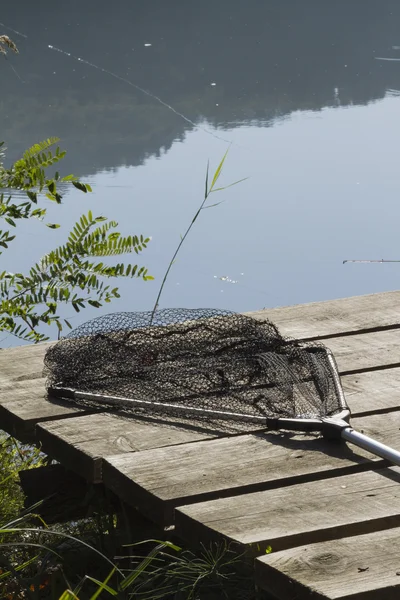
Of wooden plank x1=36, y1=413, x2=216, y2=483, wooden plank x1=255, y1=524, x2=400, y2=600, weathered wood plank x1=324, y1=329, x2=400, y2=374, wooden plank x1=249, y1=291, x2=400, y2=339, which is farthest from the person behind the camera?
wooden plank x1=249, y1=291, x2=400, y2=339

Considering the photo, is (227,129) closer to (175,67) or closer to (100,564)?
(175,67)

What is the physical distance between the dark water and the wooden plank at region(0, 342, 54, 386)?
232cm

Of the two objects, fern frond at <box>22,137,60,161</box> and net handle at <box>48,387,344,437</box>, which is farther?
fern frond at <box>22,137,60,161</box>

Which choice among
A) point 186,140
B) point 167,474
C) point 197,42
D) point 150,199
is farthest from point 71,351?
point 197,42

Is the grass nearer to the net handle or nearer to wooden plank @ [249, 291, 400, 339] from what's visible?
the net handle

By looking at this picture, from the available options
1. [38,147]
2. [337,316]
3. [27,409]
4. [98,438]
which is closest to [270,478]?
[98,438]

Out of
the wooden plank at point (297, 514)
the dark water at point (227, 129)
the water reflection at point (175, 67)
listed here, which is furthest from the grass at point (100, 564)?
the water reflection at point (175, 67)

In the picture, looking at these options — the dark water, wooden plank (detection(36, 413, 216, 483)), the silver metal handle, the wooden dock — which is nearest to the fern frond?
the wooden dock

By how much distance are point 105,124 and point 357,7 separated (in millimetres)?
Result: 4562

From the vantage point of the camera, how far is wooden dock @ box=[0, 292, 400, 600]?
5.14 ft

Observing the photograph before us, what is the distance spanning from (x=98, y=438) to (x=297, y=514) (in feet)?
1.78

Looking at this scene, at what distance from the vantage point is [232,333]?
2.65 metres

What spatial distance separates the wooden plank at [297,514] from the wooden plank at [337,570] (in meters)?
0.06

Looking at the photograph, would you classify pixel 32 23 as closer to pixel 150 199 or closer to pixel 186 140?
pixel 186 140
